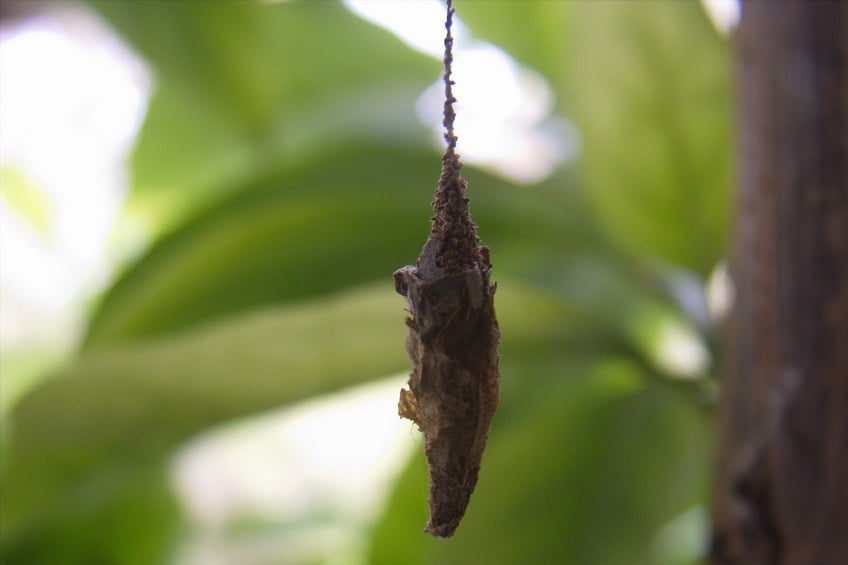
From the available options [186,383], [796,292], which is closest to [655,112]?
[796,292]

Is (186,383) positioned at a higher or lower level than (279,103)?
lower

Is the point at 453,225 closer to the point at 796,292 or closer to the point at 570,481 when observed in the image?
the point at 796,292

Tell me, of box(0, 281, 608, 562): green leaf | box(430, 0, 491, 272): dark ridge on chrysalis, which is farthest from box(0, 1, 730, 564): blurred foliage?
box(430, 0, 491, 272): dark ridge on chrysalis

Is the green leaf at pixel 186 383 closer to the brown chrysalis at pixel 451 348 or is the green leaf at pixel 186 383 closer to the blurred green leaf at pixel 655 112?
the blurred green leaf at pixel 655 112

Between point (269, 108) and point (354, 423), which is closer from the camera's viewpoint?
point (269, 108)

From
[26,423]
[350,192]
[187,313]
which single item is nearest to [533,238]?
[350,192]

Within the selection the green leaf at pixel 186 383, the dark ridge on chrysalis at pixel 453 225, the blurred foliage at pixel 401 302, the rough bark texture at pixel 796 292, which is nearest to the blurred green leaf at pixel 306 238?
the blurred foliage at pixel 401 302

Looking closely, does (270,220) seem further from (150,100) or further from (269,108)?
(150,100)
